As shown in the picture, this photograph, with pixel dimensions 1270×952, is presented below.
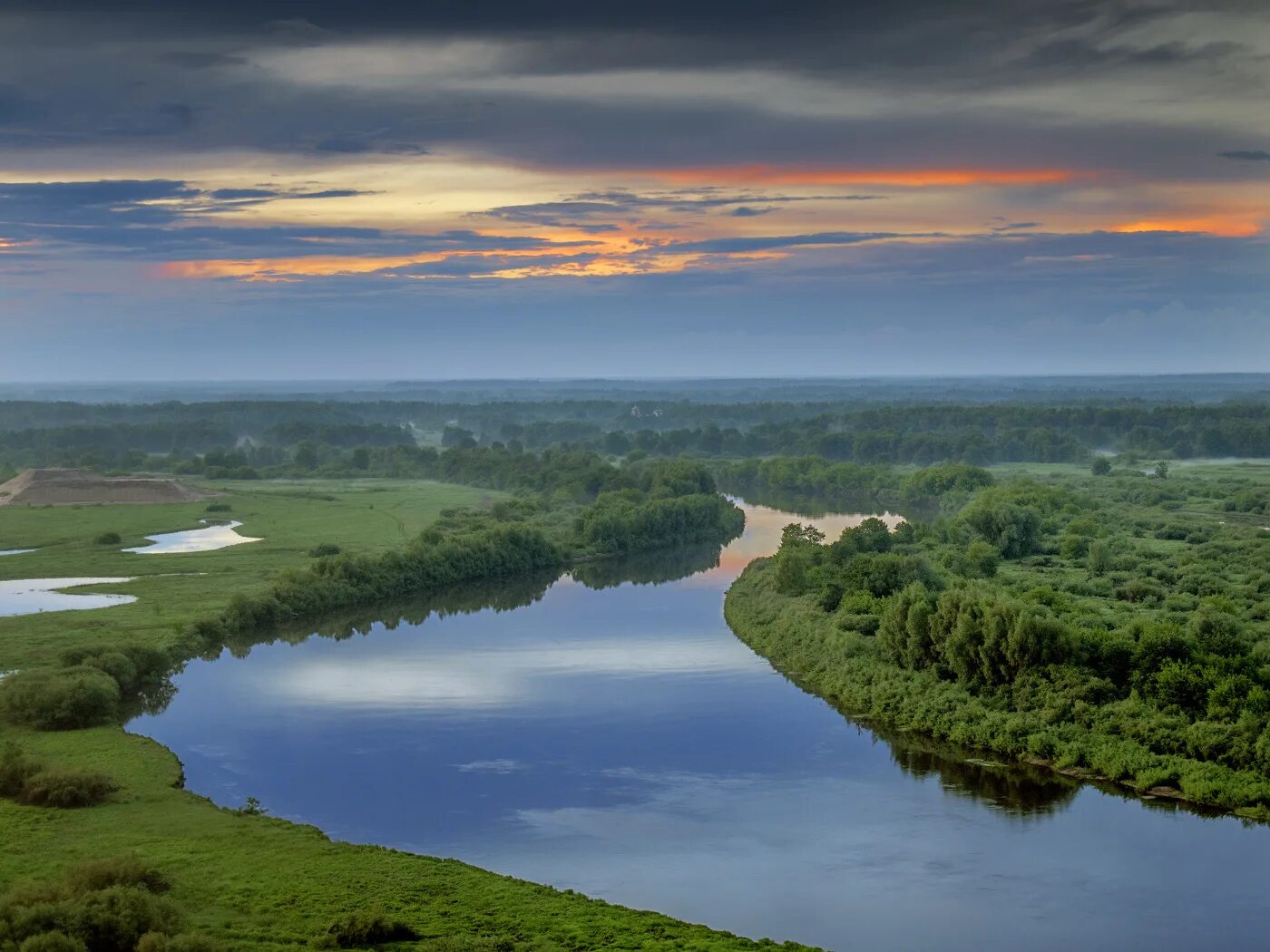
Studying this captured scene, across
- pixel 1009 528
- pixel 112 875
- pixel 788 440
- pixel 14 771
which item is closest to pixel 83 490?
pixel 1009 528

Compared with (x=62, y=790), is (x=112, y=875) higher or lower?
higher

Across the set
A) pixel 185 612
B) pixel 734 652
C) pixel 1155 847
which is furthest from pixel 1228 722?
pixel 185 612

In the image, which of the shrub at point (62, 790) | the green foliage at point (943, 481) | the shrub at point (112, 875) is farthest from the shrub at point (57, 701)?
the green foliage at point (943, 481)

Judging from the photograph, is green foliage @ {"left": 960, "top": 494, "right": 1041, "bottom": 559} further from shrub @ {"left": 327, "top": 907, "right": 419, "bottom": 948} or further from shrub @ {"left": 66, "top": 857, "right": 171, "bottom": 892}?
shrub @ {"left": 66, "top": 857, "right": 171, "bottom": 892}

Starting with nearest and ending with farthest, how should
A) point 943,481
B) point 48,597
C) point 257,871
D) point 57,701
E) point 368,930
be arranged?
point 368,930 → point 257,871 → point 57,701 → point 48,597 → point 943,481

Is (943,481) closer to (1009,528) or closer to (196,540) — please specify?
(1009,528)

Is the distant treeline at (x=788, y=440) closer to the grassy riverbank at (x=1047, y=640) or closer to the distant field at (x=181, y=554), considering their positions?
the distant field at (x=181, y=554)
